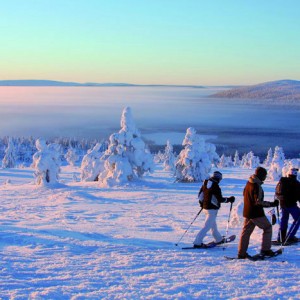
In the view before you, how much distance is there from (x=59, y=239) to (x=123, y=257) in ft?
7.72

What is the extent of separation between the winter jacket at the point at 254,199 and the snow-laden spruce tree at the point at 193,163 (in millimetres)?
25822

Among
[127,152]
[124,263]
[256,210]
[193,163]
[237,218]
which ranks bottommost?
[193,163]

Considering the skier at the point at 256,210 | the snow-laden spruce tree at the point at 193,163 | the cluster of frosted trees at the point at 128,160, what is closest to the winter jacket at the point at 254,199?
the skier at the point at 256,210

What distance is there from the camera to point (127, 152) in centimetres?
2969

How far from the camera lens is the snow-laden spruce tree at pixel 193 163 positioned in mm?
34531

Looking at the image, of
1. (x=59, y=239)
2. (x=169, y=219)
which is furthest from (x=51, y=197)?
(x=59, y=239)

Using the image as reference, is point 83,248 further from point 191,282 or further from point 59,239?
point 191,282

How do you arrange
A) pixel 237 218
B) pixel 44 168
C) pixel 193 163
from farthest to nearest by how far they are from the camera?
pixel 193 163, pixel 44 168, pixel 237 218

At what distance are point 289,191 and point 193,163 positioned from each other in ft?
81.9

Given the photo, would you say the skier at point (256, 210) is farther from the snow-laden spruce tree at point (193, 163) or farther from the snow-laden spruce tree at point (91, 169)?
the snow-laden spruce tree at point (91, 169)

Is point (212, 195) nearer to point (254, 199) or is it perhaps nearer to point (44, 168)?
point (254, 199)

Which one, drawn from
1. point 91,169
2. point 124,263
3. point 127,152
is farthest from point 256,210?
point 91,169

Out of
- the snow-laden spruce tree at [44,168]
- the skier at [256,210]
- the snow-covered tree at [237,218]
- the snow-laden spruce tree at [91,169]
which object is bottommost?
the snow-laden spruce tree at [91,169]

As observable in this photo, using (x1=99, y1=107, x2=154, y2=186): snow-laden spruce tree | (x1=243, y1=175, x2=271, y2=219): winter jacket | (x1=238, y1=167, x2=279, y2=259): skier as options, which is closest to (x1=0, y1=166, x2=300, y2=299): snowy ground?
(x1=238, y1=167, x2=279, y2=259): skier
